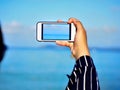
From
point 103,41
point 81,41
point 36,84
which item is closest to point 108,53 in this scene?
point 103,41

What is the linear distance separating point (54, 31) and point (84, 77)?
23cm

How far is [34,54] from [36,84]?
0.41 feet

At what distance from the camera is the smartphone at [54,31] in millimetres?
629

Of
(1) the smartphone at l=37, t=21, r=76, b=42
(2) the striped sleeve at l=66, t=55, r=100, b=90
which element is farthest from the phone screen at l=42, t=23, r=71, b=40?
(2) the striped sleeve at l=66, t=55, r=100, b=90

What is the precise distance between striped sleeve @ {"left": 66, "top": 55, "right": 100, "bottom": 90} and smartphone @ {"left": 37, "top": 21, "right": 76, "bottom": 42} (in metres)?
0.13

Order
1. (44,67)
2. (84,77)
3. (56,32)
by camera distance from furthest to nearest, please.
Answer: (44,67)
(56,32)
(84,77)

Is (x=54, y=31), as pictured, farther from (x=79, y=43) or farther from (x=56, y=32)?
(x=79, y=43)

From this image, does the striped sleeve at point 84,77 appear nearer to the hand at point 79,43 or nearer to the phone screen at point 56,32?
the hand at point 79,43

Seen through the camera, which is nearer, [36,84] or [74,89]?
[74,89]

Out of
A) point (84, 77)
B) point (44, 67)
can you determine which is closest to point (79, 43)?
point (84, 77)

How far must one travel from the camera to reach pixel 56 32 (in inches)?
26.7

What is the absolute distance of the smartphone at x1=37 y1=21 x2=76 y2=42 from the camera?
24.8 inches

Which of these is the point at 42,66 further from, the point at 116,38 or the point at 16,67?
the point at 116,38

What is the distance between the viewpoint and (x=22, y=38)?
1.20m
